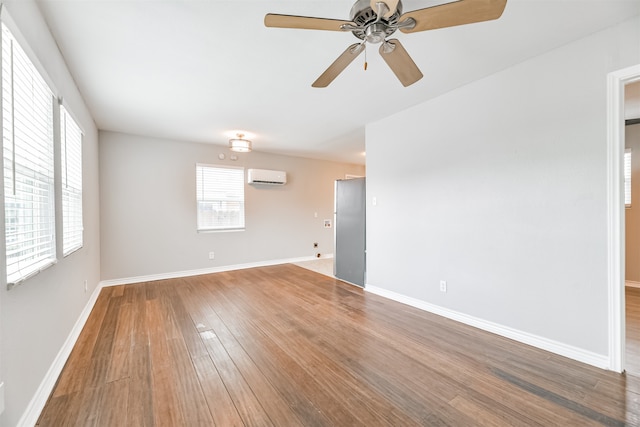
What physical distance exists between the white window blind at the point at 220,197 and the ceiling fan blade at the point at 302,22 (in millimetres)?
4084

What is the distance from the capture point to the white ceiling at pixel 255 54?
169 centimetres

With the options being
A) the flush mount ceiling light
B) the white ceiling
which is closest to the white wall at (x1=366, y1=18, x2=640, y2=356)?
the white ceiling

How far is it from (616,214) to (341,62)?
2.24m

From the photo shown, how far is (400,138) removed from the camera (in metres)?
3.42

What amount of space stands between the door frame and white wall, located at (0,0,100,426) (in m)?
3.67

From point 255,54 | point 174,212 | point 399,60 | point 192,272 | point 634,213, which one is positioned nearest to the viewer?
point 399,60

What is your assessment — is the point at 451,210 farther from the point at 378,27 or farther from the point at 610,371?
the point at 378,27

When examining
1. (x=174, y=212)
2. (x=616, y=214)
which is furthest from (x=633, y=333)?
(x=174, y=212)

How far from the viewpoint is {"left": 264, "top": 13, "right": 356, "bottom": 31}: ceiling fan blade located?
1.36 m

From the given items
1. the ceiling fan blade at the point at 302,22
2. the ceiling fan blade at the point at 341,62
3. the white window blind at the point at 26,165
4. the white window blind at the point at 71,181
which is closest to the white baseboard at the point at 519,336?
the ceiling fan blade at the point at 341,62

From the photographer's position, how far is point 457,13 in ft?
4.33

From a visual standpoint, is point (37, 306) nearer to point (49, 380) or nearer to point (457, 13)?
point (49, 380)

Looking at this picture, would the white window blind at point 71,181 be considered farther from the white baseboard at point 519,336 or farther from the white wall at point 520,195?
the white baseboard at point 519,336

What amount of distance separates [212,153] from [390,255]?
3.85 meters
